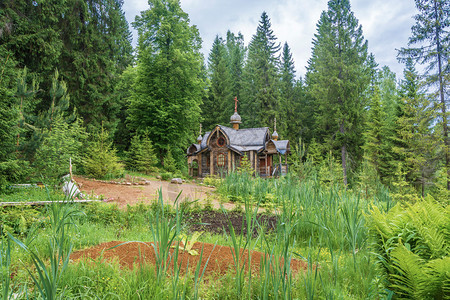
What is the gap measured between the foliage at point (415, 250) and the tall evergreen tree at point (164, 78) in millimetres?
17603

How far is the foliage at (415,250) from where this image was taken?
1.52 meters

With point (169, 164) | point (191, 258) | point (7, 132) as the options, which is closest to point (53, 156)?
point (7, 132)

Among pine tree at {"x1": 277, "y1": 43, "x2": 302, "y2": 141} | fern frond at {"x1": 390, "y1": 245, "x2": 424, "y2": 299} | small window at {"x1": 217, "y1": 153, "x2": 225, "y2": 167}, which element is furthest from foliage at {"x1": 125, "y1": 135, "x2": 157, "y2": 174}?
fern frond at {"x1": 390, "y1": 245, "x2": 424, "y2": 299}

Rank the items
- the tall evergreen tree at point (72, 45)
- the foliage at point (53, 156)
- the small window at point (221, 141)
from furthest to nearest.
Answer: the small window at point (221, 141), the tall evergreen tree at point (72, 45), the foliage at point (53, 156)

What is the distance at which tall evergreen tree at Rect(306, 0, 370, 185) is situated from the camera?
21234mm

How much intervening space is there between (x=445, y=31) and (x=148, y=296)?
16198 mm

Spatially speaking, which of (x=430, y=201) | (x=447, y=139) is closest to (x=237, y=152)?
(x=447, y=139)

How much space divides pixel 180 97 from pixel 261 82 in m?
9.70

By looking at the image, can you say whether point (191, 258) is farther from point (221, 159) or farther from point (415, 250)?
point (221, 159)

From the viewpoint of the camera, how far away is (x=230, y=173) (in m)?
8.84

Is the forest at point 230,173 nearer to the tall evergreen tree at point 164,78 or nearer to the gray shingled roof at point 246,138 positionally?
the tall evergreen tree at point 164,78

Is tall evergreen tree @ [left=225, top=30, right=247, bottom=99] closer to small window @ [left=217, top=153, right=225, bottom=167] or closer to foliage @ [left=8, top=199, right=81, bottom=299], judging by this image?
small window @ [left=217, top=153, right=225, bottom=167]

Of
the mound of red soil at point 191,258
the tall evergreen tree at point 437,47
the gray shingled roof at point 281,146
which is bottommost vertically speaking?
the mound of red soil at point 191,258

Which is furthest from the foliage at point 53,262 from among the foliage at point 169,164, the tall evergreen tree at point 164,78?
the tall evergreen tree at point 164,78
